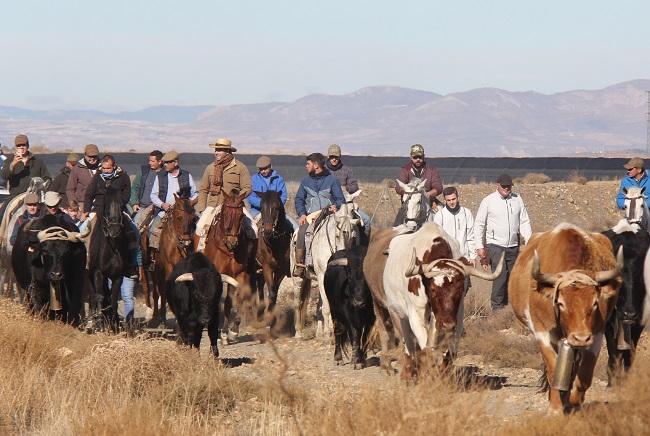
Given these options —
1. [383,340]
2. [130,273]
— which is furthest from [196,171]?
[383,340]

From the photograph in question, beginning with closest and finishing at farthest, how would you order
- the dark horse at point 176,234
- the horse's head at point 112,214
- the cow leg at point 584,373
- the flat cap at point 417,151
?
the cow leg at point 584,373
the horse's head at point 112,214
the dark horse at point 176,234
the flat cap at point 417,151

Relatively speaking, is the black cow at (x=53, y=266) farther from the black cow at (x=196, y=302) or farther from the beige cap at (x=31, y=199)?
the black cow at (x=196, y=302)

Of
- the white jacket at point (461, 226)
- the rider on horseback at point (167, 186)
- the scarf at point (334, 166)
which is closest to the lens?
the white jacket at point (461, 226)

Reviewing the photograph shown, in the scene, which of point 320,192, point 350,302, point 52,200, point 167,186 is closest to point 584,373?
point 350,302

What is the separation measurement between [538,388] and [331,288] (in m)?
3.30

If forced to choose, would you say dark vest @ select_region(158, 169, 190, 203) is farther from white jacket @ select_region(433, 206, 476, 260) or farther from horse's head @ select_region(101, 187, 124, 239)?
white jacket @ select_region(433, 206, 476, 260)

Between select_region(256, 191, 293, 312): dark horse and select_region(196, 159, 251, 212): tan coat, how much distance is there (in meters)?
0.59

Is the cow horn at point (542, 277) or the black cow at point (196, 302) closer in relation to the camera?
the cow horn at point (542, 277)

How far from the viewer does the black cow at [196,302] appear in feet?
50.2

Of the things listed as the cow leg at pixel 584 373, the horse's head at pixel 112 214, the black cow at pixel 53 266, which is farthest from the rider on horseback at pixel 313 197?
the cow leg at pixel 584 373

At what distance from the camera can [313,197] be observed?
1953cm

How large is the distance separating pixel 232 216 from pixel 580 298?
8534mm

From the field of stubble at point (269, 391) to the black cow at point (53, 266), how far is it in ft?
2.85

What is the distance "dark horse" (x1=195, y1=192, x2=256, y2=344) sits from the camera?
18203 mm
